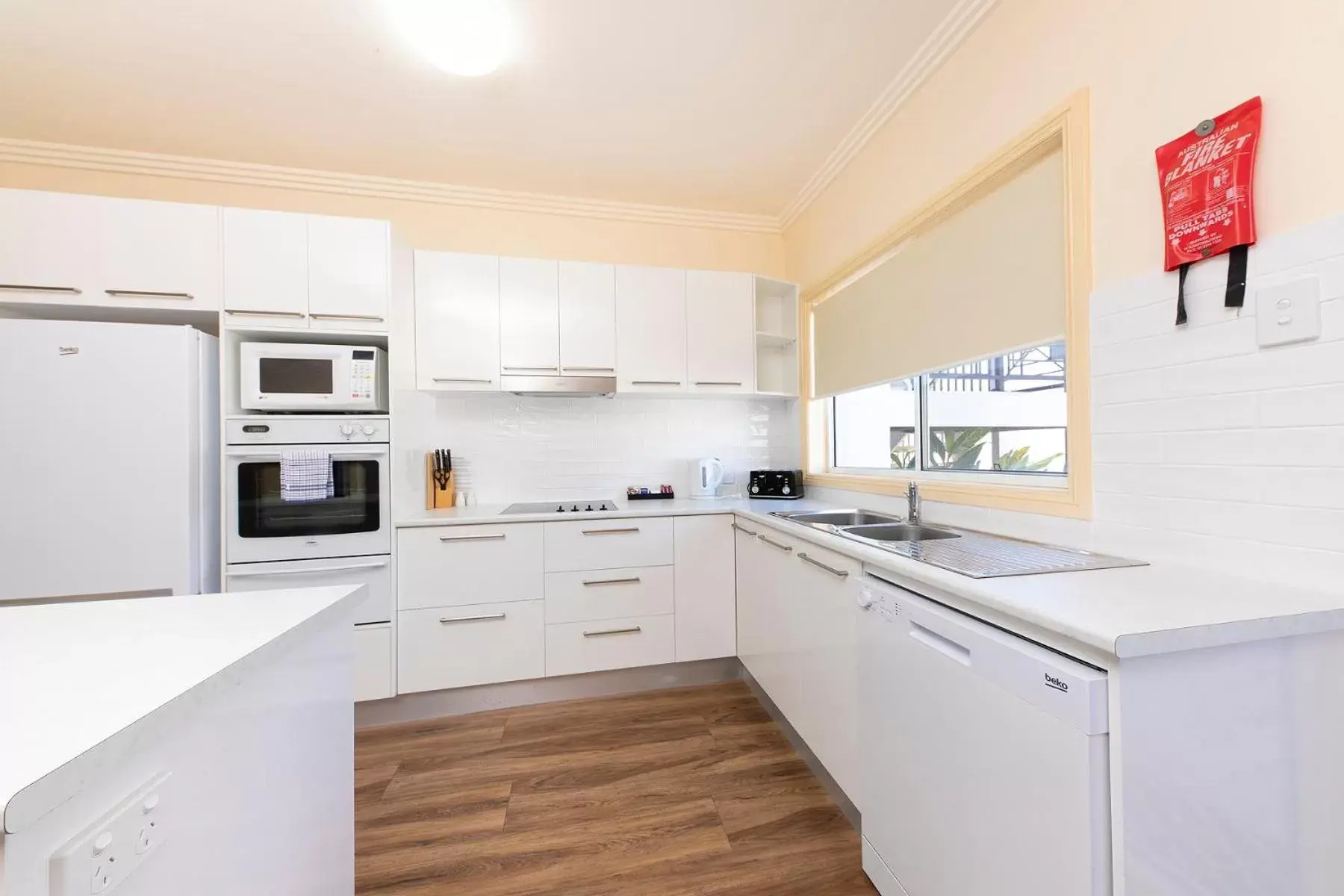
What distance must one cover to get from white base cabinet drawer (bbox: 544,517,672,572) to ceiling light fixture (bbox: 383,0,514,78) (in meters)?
1.89

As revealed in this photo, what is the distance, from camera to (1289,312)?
958mm

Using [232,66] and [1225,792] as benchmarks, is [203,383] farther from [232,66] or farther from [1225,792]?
[1225,792]

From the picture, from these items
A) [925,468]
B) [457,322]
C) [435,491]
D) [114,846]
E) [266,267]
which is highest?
[266,267]

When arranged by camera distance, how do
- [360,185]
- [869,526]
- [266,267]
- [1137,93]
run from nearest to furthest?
[1137,93]
[869,526]
[266,267]
[360,185]

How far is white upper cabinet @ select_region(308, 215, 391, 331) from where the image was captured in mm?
2188

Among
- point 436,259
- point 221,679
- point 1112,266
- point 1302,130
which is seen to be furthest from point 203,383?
point 1302,130

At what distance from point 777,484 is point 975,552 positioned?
152 cm

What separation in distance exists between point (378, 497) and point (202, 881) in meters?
1.75

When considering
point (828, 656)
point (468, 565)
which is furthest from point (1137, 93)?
point (468, 565)

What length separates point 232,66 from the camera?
1.90 m

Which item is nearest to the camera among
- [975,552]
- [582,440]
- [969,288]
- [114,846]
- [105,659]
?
[114,846]

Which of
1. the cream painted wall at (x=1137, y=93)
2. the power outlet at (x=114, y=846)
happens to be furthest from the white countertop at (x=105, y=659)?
the cream painted wall at (x=1137, y=93)

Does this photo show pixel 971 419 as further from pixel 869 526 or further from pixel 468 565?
pixel 468 565

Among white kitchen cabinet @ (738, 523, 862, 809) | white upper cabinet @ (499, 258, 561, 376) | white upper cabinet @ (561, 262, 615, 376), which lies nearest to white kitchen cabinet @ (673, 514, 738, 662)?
white kitchen cabinet @ (738, 523, 862, 809)
